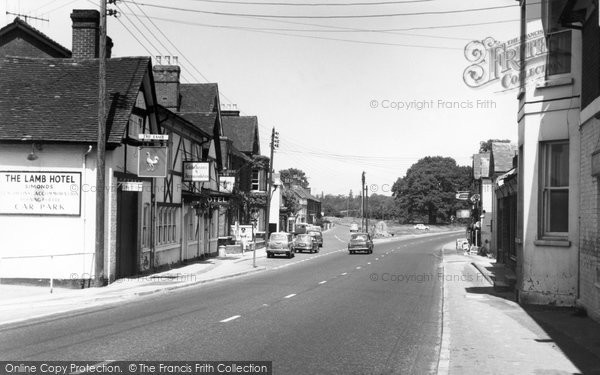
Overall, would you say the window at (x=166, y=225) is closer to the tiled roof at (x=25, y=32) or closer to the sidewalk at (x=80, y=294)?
the sidewalk at (x=80, y=294)

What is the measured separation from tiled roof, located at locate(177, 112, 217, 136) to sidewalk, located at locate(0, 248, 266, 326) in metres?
10.8

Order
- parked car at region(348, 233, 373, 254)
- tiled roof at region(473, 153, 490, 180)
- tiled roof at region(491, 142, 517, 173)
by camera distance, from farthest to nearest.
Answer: tiled roof at region(473, 153, 490, 180) → parked car at region(348, 233, 373, 254) → tiled roof at region(491, 142, 517, 173)

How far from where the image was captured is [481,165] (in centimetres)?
5038

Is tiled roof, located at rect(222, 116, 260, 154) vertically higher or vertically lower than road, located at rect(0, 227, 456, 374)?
higher

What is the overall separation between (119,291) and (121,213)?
4.30 metres

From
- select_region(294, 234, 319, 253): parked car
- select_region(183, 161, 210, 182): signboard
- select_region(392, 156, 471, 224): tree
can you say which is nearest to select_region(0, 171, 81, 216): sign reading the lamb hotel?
select_region(183, 161, 210, 182): signboard

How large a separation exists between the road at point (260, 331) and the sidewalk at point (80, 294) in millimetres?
613

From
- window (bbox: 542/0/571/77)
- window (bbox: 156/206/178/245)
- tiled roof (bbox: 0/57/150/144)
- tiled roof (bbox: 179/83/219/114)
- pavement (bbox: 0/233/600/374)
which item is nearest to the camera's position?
pavement (bbox: 0/233/600/374)

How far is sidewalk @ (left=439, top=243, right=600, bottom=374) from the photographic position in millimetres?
8242

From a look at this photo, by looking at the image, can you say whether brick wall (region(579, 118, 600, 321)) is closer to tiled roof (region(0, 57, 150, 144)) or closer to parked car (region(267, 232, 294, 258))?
tiled roof (region(0, 57, 150, 144))

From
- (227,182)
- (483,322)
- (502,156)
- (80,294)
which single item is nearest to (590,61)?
(483,322)

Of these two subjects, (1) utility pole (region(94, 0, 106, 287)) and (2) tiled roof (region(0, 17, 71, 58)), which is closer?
(1) utility pole (region(94, 0, 106, 287))

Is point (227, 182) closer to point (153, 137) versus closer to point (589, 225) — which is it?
point (153, 137)

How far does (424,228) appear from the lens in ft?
386
